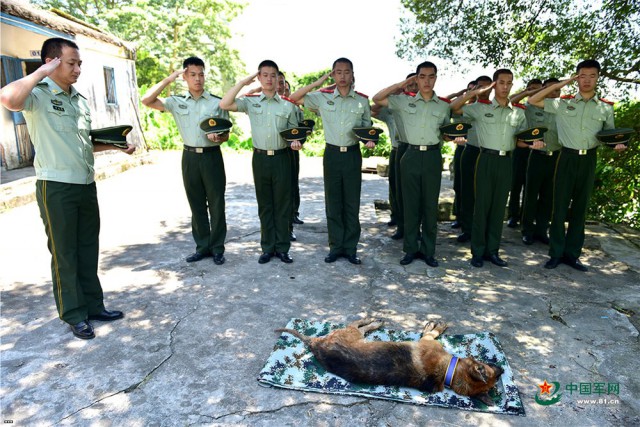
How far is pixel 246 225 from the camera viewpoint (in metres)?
6.47

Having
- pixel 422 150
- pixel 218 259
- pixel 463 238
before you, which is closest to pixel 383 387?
pixel 218 259

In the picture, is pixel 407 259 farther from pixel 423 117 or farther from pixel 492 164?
pixel 423 117

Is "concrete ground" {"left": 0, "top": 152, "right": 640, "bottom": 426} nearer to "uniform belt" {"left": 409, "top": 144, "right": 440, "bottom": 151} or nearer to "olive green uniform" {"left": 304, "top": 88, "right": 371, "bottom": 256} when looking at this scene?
"olive green uniform" {"left": 304, "top": 88, "right": 371, "bottom": 256}

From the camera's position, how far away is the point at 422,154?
4.86 meters

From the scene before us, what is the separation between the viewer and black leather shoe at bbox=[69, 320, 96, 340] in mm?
3387

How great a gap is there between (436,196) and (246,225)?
9.27 feet

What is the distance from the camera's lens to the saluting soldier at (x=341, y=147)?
481 centimetres

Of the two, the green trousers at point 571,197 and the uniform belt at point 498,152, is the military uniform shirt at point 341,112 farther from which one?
the green trousers at point 571,197

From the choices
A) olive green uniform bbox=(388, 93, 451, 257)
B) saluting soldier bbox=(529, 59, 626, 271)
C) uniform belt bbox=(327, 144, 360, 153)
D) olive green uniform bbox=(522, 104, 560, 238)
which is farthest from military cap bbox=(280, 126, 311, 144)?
olive green uniform bbox=(522, 104, 560, 238)

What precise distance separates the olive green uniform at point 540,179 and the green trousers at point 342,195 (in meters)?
2.49

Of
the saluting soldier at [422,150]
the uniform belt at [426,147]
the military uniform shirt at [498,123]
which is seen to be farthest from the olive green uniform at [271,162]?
the military uniform shirt at [498,123]

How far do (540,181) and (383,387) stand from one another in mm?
4188

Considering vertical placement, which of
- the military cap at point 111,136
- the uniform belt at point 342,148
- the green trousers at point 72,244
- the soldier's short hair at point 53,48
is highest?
the soldier's short hair at point 53,48

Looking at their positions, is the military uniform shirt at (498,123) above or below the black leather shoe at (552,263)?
above
